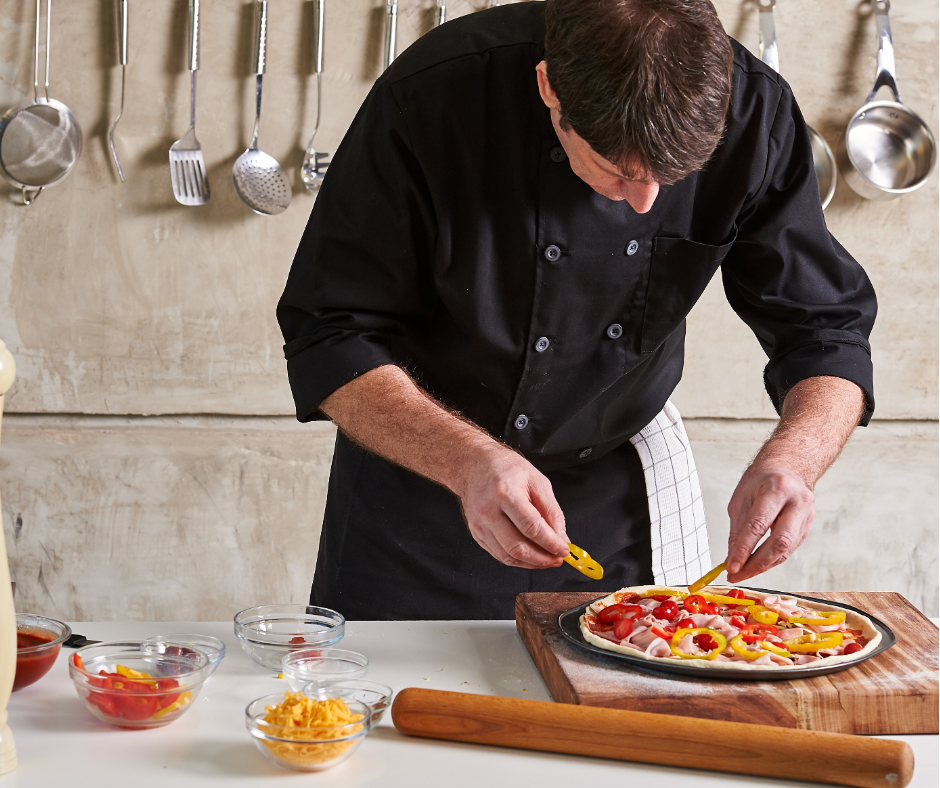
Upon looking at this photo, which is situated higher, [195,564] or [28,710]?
[28,710]

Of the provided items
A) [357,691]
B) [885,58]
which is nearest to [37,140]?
[357,691]

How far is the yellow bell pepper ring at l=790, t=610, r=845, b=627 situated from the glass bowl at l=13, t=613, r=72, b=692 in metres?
0.92

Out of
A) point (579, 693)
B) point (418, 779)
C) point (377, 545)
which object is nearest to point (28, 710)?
point (418, 779)

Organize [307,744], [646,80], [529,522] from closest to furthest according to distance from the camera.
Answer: [307,744]
[646,80]
[529,522]

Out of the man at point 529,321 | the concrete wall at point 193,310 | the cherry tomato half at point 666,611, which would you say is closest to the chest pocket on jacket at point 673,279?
the man at point 529,321

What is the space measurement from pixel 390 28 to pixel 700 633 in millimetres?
1810

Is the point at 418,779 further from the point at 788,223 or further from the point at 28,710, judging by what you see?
the point at 788,223

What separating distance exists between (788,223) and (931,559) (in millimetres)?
1676

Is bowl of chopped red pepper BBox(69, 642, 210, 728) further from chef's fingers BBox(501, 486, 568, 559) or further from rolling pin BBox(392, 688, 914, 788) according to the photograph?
chef's fingers BBox(501, 486, 568, 559)

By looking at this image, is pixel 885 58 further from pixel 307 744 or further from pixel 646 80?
pixel 307 744

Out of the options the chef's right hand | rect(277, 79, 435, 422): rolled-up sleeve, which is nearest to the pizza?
the chef's right hand

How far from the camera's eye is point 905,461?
2.69 metres

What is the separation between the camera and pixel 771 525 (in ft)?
4.10

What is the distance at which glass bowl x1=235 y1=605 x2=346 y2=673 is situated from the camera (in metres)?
1.12
